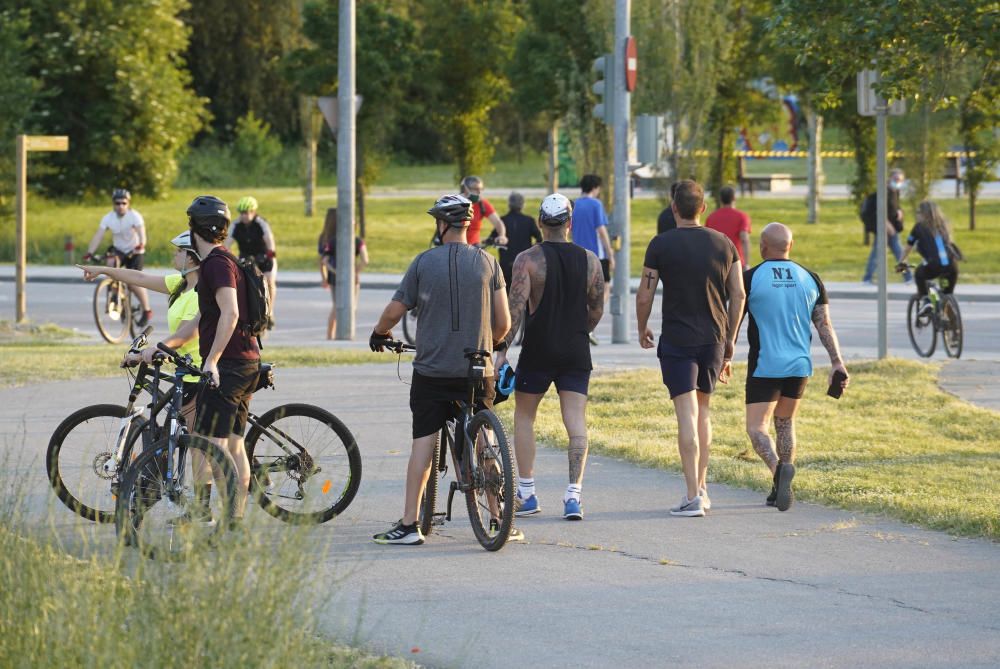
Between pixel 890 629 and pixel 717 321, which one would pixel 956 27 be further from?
pixel 890 629

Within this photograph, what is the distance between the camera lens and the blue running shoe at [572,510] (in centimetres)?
926

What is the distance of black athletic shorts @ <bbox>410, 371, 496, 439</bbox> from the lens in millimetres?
8469

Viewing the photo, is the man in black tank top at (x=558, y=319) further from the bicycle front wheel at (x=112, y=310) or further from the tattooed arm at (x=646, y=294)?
the bicycle front wheel at (x=112, y=310)

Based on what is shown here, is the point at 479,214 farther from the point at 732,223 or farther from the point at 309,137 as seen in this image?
the point at 309,137

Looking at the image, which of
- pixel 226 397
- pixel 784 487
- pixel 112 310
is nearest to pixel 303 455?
pixel 226 397

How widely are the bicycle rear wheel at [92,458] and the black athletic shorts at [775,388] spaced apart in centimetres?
339

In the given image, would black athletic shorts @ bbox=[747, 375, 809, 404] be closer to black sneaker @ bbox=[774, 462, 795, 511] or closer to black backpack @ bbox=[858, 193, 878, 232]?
black sneaker @ bbox=[774, 462, 795, 511]

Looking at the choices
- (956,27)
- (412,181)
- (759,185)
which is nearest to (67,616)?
(956,27)

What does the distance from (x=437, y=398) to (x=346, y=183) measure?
1183 centimetres

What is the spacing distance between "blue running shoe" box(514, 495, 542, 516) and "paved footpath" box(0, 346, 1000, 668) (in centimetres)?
8

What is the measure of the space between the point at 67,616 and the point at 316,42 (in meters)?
35.8

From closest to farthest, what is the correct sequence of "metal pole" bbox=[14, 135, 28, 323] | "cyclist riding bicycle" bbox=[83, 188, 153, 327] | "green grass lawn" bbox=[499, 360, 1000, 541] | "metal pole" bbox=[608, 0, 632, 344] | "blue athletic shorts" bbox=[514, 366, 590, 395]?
"blue athletic shorts" bbox=[514, 366, 590, 395] → "green grass lawn" bbox=[499, 360, 1000, 541] → "metal pole" bbox=[608, 0, 632, 344] → "cyclist riding bicycle" bbox=[83, 188, 153, 327] → "metal pole" bbox=[14, 135, 28, 323]

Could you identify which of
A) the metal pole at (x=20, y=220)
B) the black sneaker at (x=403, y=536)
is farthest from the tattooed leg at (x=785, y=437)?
the metal pole at (x=20, y=220)

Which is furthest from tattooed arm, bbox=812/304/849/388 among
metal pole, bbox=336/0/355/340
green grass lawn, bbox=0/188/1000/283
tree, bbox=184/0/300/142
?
tree, bbox=184/0/300/142
